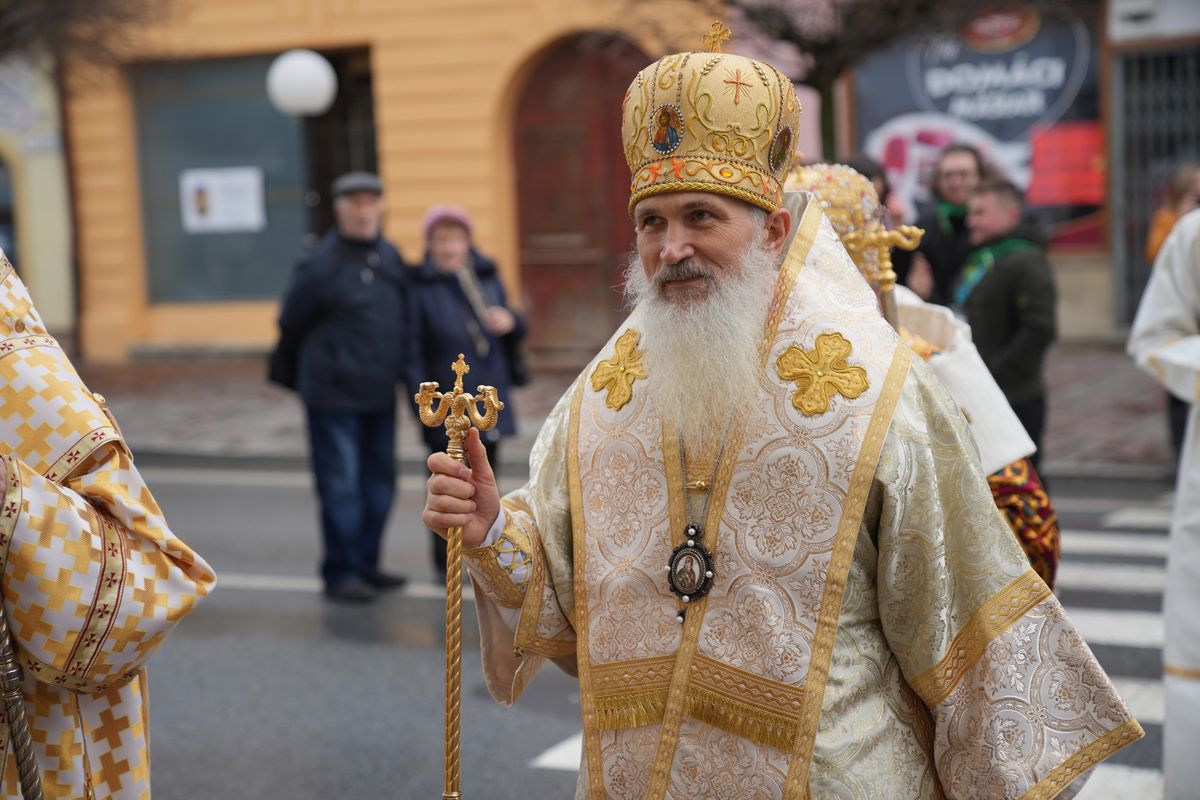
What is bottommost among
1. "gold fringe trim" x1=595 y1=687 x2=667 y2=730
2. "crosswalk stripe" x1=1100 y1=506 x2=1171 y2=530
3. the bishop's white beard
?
"crosswalk stripe" x1=1100 y1=506 x2=1171 y2=530

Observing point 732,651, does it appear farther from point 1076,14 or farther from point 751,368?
point 1076,14

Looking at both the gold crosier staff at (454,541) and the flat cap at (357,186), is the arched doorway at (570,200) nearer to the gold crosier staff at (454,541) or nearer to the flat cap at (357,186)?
the flat cap at (357,186)

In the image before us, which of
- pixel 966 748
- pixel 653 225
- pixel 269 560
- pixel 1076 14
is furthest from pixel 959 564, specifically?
pixel 1076 14

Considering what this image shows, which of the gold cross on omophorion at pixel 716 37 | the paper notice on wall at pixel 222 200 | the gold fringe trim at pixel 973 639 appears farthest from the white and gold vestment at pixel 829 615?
the paper notice on wall at pixel 222 200

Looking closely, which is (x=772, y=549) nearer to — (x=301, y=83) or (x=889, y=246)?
(x=889, y=246)

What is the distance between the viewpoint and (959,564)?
261 centimetres

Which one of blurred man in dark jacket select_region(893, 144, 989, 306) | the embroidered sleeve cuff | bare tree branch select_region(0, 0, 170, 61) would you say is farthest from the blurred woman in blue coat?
bare tree branch select_region(0, 0, 170, 61)

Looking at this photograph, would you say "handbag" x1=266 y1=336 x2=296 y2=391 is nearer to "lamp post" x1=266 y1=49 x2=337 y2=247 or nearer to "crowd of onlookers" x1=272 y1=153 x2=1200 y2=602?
"crowd of onlookers" x1=272 y1=153 x2=1200 y2=602

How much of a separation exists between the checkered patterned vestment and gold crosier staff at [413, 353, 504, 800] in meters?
0.39

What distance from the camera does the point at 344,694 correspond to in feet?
20.4

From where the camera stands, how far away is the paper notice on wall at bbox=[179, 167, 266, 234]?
64.3ft

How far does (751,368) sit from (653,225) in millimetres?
295

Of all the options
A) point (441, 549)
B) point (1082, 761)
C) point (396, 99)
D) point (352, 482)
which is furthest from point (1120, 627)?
point (396, 99)

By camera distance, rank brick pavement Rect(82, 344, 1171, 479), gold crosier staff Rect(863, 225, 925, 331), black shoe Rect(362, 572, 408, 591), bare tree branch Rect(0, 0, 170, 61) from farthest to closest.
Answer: bare tree branch Rect(0, 0, 170, 61) < brick pavement Rect(82, 344, 1171, 479) < black shoe Rect(362, 572, 408, 591) < gold crosier staff Rect(863, 225, 925, 331)
